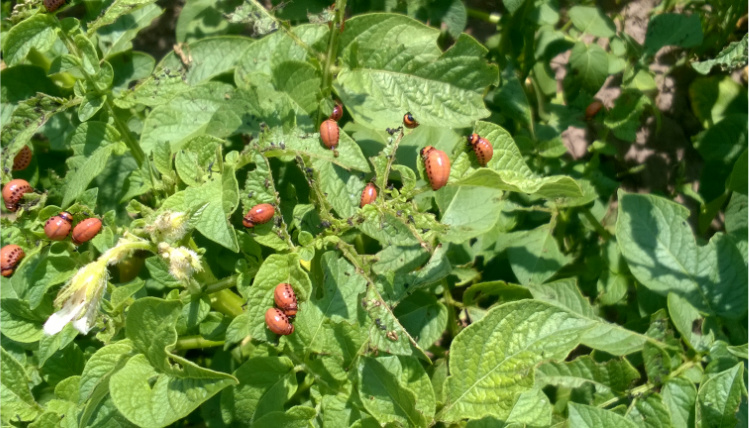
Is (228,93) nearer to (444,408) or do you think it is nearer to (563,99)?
(444,408)

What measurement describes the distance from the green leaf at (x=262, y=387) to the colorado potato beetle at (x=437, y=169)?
721mm

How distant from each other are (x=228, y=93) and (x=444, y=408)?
1.30 metres

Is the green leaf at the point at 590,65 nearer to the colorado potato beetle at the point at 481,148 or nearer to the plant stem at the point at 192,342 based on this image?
the colorado potato beetle at the point at 481,148

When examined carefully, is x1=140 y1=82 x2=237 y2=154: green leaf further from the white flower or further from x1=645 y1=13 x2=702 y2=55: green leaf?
x1=645 y1=13 x2=702 y2=55: green leaf

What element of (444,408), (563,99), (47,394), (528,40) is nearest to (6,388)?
(47,394)

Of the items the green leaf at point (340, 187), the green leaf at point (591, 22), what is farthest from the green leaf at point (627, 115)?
the green leaf at point (340, 187)

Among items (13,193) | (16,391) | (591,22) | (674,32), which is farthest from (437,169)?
(674,32)

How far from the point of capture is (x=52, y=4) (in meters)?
1.86

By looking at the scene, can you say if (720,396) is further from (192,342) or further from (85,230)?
(85,230)

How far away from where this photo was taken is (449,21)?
8.43ft

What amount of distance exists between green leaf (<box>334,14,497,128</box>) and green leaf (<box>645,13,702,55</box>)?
127cm

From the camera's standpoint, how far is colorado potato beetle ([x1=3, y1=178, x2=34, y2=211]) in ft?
6.51

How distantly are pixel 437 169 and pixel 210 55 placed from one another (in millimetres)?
1203

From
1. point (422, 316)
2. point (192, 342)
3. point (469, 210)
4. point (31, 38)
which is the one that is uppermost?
point (31, 38)
